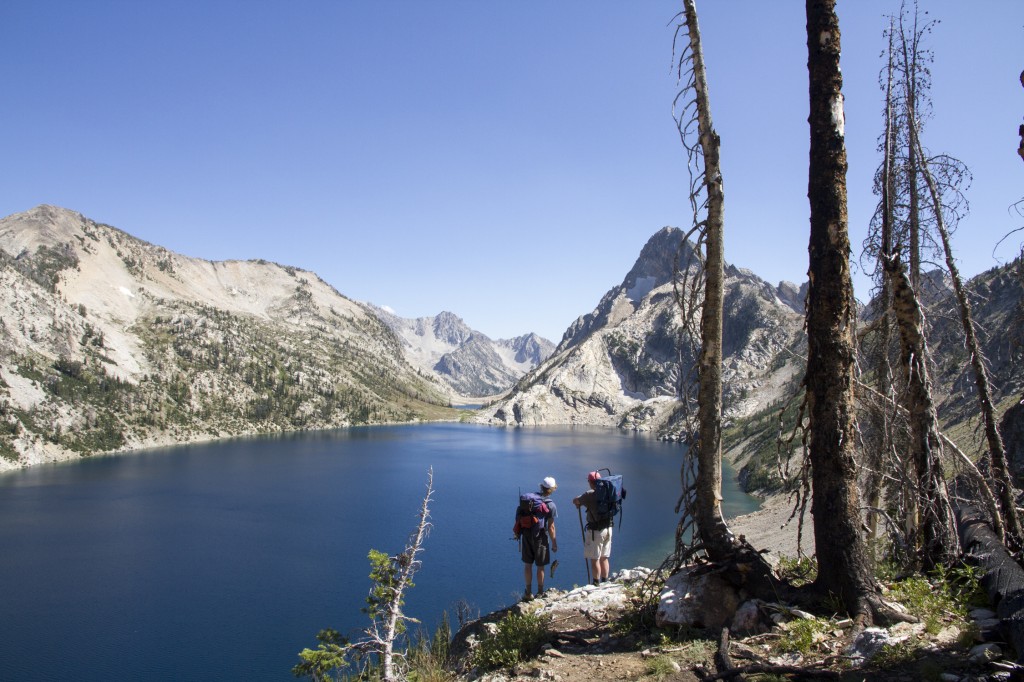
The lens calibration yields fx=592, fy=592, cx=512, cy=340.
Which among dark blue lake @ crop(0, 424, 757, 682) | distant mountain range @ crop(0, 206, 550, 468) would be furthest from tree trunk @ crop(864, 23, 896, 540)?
distant mountain range @ crop(0, 206, 550, 468)

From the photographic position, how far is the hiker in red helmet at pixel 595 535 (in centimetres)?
1243

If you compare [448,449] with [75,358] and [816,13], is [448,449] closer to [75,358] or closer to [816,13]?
[75,358]

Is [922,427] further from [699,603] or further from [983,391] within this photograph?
[699,603]

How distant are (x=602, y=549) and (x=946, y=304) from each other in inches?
342

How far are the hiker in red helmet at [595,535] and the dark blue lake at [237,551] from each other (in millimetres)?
11419

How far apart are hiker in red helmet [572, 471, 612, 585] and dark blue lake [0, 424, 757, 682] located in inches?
450

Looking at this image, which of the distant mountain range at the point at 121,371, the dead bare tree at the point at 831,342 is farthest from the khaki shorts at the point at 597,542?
the distant mountain range at the point at 121,371

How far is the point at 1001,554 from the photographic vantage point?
315 inches

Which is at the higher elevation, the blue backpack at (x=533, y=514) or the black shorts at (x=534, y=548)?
the blue backpack at (x=533, y=514)

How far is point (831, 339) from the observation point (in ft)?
24.3

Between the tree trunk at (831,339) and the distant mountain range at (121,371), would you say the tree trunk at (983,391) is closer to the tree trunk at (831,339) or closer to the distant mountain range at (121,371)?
the tree trunk at (831,339)

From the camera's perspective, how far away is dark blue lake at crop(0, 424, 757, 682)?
27453mm

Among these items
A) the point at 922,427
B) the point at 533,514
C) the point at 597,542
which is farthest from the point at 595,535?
the point at 922,427

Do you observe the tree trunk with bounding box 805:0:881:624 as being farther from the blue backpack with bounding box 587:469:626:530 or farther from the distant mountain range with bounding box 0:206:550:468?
the distant mountain range with bounding box 0:206:550:468
